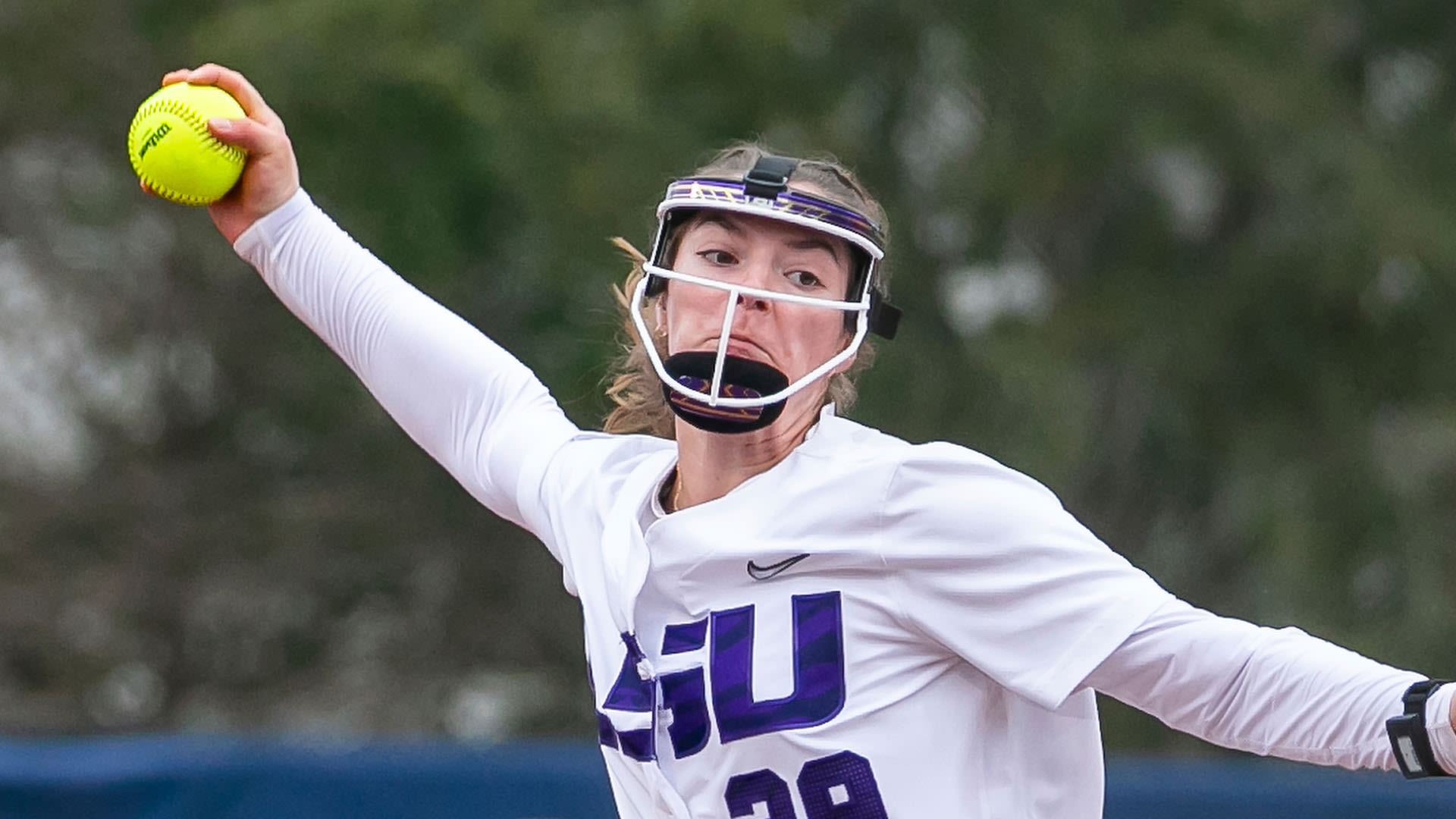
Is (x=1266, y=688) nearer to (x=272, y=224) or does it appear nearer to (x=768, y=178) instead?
(x=768, y=178)

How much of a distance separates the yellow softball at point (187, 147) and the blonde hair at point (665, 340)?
0.71 m

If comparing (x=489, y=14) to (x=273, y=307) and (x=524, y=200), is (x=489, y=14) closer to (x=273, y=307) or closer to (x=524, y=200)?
(x=524, y=200)

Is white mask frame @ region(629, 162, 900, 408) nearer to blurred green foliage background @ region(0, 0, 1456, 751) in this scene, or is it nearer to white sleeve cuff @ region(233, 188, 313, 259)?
white sleeve cuff @ region(233, 188, 313, 259)

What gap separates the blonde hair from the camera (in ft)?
9.75

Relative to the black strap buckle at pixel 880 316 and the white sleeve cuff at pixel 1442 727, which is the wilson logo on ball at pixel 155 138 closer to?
the black strap buckle at pixel 880 316

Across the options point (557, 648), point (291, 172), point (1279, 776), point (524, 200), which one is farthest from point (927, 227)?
point (291, 172)

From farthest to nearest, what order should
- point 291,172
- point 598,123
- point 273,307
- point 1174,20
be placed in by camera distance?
point 273,307 < point 1174,20 < point 598,123 < point 291,172

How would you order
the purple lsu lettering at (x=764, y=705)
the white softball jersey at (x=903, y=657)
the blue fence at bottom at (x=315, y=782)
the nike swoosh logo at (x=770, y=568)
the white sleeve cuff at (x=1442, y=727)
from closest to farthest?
the white sleeve cuff at (x=1442, y=727)
the white softball jersey at (x=903, y=657)
the purple lsu lettering at (x=764, y=705)
the nike swoosh logo at (x=770, y=568)
the blue fence at bottom at (x=315, y=782)

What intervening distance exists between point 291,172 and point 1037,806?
5.67 feet

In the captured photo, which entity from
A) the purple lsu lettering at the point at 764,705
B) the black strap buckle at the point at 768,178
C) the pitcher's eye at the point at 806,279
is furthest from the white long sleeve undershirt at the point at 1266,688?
the black strap buckle at the point at 768,178

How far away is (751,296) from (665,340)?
1.07 ft

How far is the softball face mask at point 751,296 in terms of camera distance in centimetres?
278

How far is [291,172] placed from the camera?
11.1 feet

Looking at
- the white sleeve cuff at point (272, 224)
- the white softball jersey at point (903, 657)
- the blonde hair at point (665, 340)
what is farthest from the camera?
the white sleeve cuff at point (272, 224)
